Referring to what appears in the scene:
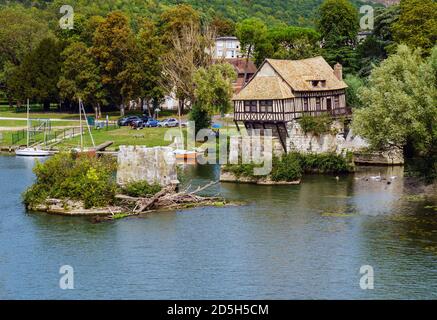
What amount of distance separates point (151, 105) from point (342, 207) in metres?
65.5

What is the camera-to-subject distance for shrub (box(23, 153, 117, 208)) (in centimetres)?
6294

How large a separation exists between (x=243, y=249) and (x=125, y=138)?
46.6 metres

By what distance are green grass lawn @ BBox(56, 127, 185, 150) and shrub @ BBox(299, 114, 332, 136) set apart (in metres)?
17.6

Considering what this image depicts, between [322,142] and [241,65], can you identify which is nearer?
[322,142]

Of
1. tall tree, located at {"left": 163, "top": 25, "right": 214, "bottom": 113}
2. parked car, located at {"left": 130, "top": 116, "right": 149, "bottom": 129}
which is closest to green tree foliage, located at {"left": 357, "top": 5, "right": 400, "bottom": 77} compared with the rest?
tall tree, located at {"left": 163, "top": 25, "right": 214, "bottom": 113}

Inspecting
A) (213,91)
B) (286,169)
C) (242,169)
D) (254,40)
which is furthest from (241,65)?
(286,169)

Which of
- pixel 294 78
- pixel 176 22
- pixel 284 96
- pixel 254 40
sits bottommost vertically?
pixel 284 96

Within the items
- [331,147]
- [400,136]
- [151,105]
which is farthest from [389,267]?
[151,105]

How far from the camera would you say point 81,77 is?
369 feet

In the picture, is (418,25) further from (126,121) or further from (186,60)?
(126,121)

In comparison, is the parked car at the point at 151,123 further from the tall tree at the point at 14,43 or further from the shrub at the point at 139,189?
the shrub at the point at 139,189

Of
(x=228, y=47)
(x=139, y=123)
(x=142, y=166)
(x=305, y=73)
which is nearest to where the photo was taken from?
(x=142, y=166)

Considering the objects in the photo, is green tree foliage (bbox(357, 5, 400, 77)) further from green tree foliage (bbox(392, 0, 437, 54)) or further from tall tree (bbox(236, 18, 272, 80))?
tall tree (bbox(236, 18, 272, 80))

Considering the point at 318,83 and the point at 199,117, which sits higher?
the point at 318,83
